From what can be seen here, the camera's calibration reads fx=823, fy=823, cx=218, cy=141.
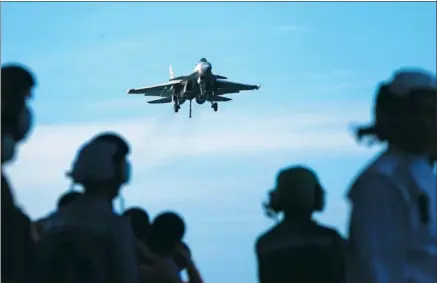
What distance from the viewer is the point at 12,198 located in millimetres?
3803

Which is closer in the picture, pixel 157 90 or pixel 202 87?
pixel 202 87

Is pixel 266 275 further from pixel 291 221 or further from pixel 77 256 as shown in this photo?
pixel 77 256

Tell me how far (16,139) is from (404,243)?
5.87 ft

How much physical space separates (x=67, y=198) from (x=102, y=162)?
1.72 feet

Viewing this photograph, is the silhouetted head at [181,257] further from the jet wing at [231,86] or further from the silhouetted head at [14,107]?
the jet wing at [231,86]

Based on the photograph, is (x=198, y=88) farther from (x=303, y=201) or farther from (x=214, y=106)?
(x=303, y=201)

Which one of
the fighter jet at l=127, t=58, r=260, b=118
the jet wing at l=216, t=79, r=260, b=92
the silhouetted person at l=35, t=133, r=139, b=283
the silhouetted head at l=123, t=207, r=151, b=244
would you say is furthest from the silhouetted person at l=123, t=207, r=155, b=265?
the jet wing at l=216, t=79, r=260, b=92

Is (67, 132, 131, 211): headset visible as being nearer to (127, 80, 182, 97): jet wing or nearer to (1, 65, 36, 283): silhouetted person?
(1, 65, 36, 283): silhouetted person

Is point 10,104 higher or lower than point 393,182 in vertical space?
higher

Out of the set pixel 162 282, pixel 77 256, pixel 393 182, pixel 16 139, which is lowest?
pixel 162 282

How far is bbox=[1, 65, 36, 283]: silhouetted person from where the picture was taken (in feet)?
12.3

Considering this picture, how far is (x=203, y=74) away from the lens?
135 feet

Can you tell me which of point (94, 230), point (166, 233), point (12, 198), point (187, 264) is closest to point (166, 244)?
point (166, 233)

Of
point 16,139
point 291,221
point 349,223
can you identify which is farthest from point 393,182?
point 16,139
